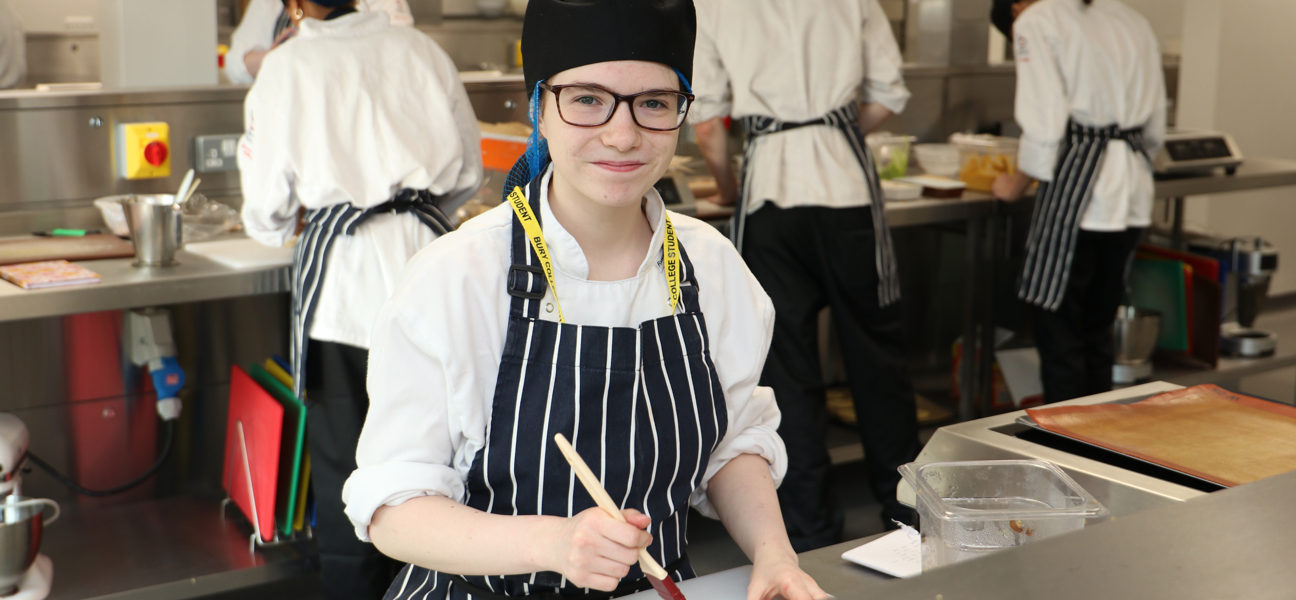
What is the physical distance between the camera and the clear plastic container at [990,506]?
3.65 feet

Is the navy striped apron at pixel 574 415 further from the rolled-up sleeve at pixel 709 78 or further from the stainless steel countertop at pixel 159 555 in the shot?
the rolled-up sleeve at pixel 709 78

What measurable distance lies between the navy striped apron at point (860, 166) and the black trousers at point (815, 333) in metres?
0.03

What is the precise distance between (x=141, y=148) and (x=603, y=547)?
224 cm

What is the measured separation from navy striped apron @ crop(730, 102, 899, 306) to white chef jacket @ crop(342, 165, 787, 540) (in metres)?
1.76

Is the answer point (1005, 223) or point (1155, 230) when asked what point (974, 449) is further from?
point (1155, 230)

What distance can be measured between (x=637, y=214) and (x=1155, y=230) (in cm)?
361

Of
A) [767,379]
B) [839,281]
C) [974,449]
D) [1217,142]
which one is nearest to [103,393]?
[767,379]

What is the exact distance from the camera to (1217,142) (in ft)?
13.0

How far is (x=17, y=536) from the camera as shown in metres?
2.25

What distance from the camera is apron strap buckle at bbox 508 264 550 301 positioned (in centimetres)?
120

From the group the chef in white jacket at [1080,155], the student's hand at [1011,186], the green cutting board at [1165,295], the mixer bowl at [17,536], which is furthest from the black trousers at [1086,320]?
the mixer bowl at [17,536]

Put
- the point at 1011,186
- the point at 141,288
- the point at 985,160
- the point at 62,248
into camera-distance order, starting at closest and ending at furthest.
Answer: the point at 141,288 < the point at 62,248 < the point at 1011,186 < the point at 985,160

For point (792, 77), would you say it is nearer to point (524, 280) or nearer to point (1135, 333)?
point (1135, 333)

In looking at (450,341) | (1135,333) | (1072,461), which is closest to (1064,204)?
(1135,333)
